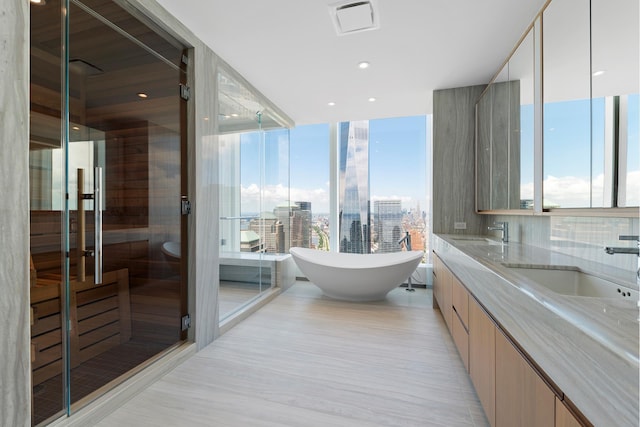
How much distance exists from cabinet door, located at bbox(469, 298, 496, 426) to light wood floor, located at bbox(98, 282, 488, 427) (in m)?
0.26

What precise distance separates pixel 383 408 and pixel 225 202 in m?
2.09

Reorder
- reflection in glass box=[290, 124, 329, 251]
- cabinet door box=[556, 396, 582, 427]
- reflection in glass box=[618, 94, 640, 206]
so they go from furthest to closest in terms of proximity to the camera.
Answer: reflection in glass box=[290, 124, 329, 251] < reflection in glass box=[618, 94, 640, 206] < cabinet door box=[556, 396, 582, 427]

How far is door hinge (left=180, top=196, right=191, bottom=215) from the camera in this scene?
214 cm

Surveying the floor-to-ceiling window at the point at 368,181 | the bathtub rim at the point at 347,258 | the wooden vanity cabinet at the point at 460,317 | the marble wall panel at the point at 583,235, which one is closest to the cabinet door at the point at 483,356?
the wooden vanity cabinet at the point at 460,317

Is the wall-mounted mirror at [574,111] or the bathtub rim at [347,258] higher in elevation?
the wall-mounted mirror at [574,111]

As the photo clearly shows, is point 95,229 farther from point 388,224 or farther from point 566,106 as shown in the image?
point 388,224

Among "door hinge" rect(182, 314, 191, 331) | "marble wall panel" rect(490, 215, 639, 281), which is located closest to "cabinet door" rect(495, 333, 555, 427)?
"marble wall panel" rect(490, 215, 639, 281)

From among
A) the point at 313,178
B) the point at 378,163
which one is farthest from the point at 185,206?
the point at 378,163

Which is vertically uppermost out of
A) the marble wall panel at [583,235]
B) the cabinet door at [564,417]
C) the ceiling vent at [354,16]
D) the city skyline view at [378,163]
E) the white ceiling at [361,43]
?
the white ceiling at [361,43]

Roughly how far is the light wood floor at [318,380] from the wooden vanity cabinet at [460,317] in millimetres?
201

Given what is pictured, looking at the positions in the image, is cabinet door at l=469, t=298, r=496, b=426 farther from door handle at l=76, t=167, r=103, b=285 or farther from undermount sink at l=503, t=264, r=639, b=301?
door handle at l=76, t=167, r=103, b=285

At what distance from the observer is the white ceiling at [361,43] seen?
1.88 metres

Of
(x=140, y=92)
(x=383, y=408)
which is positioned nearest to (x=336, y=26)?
(x=140, y=92)

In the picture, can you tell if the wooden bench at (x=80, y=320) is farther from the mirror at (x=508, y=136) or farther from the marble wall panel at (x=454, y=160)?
the marble wall panel at (x=454, y=160)
